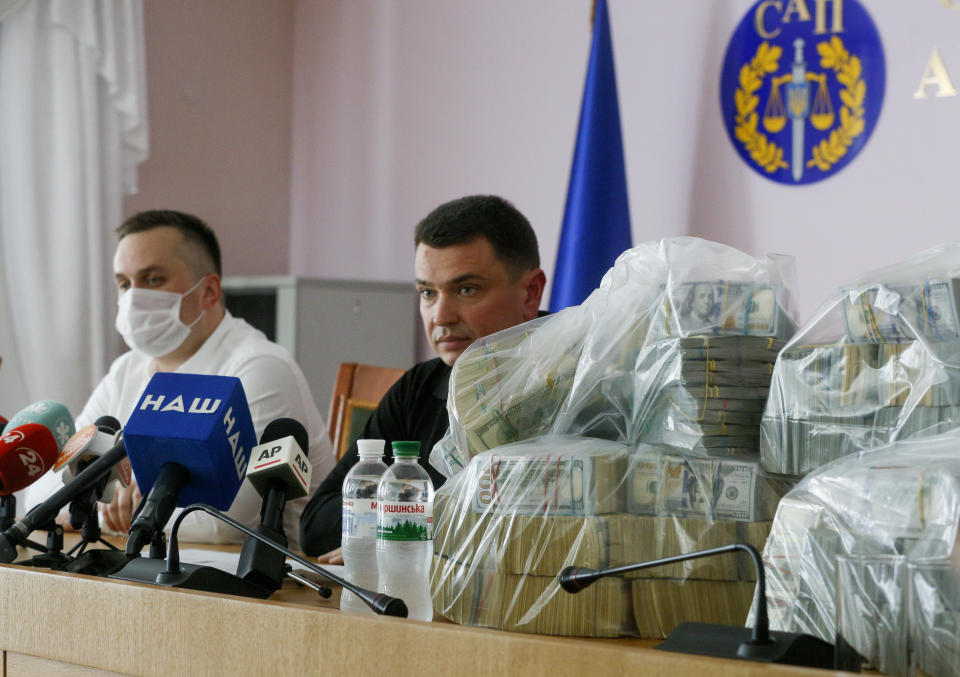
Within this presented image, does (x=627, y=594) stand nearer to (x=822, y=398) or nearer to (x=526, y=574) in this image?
(x=526, y=574)

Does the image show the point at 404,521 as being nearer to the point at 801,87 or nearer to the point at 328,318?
the point at 801,87

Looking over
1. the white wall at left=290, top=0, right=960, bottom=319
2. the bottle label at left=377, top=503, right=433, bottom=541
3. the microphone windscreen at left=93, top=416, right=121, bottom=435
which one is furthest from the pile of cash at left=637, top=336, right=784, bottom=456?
the white wall at left=290, top=0, right=960, bottom=319

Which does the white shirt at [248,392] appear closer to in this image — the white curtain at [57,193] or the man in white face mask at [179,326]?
the man in white face mask at [179,326]

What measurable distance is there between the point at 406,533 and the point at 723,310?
39 centimetres

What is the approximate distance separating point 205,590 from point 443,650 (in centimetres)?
36

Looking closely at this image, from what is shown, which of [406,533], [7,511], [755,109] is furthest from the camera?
[755,109]

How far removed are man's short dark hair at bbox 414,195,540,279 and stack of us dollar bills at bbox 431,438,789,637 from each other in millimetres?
935

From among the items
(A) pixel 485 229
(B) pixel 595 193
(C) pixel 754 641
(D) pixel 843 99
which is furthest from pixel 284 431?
(D) pixel 843 99

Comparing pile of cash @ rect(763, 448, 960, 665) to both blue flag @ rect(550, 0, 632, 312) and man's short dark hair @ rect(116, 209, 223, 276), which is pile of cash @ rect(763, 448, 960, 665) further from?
blue flag @ rect(550, 0, 632, 312)

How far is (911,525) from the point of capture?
2.77ft

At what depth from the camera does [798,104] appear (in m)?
2.98

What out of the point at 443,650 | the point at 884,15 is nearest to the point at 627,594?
the point at 443,650

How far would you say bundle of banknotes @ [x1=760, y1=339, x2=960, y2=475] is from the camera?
94 centimetres

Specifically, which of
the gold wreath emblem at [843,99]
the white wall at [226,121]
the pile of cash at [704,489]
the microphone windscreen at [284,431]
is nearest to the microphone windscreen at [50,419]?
the microphone windscreen at [284,431]
